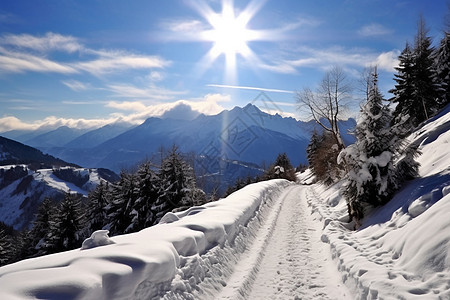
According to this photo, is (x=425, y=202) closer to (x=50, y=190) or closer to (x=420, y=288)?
(x=420, y=288)

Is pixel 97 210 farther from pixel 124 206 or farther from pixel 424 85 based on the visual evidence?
pixel 424 85

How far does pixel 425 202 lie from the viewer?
6469 mm

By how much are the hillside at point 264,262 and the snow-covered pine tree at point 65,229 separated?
2543cm

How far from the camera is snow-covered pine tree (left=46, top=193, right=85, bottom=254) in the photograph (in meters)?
27.8

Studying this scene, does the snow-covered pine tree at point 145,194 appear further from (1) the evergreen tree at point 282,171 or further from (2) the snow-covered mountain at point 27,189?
(2) the snow-covered mountain at point 27,189

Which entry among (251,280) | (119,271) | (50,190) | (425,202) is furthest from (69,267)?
(50,190)

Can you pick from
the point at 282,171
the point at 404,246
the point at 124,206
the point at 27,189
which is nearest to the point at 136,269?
the point at 404,246

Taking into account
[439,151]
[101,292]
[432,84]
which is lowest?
[101,292]

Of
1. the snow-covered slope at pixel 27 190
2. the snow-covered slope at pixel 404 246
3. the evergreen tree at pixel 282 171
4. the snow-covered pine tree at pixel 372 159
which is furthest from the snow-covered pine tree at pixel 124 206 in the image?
the snow-covered slope at pixel 27 190

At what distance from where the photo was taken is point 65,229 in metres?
28.2

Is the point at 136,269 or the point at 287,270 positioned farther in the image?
the point at 287,270

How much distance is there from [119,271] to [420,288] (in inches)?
192

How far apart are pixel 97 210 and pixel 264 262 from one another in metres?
34.9

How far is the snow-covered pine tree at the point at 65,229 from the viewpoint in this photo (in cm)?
2785
